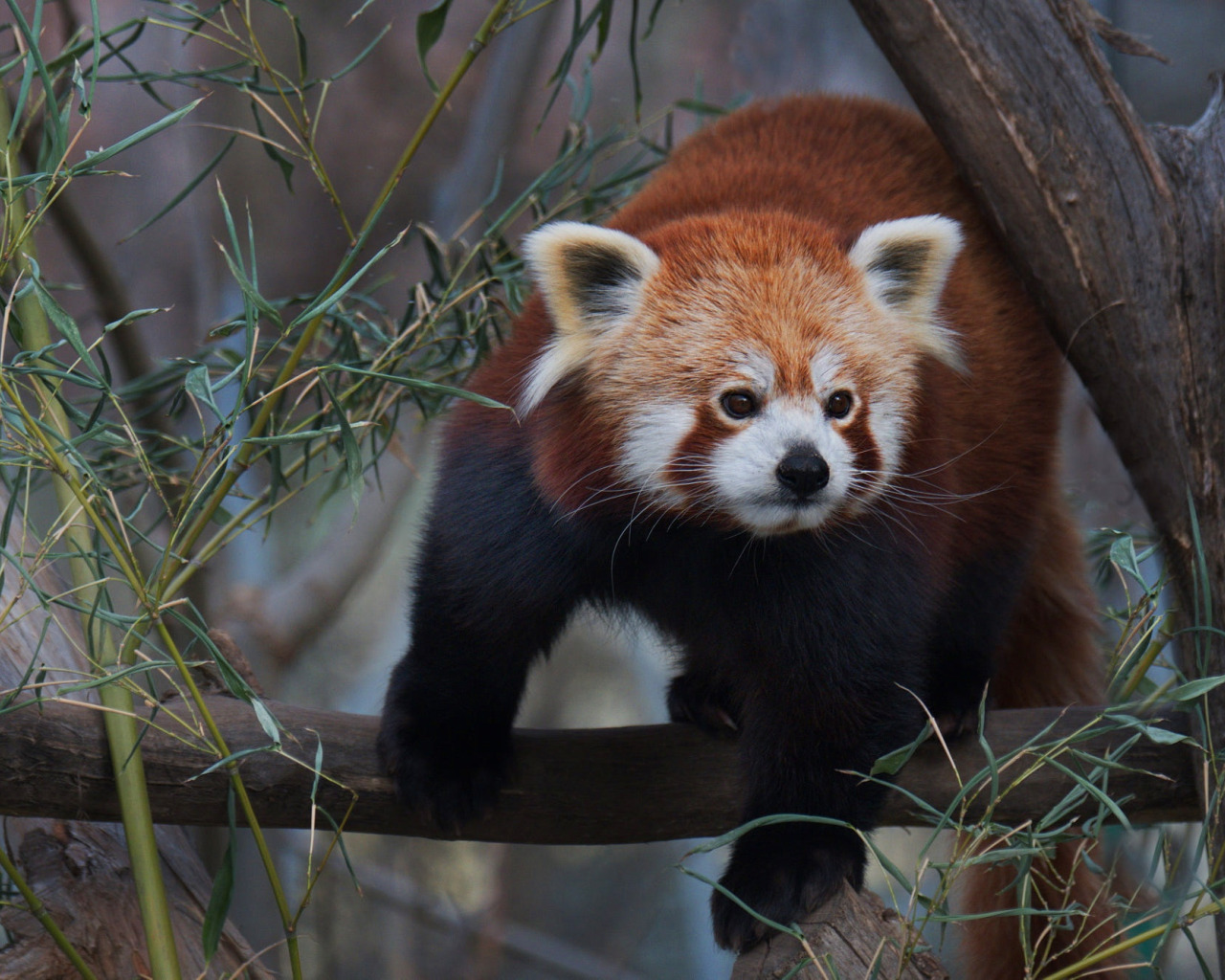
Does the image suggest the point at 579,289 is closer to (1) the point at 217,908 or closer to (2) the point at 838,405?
(2) the point at 838,405

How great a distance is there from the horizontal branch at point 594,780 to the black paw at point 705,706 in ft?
0.09

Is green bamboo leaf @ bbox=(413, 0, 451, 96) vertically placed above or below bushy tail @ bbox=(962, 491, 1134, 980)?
above

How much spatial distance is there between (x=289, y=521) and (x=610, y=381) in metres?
3.14

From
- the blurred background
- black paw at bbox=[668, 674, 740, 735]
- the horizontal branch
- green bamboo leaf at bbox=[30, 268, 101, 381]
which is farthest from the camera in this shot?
the blurred background

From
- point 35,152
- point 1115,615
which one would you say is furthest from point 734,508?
point 35,152

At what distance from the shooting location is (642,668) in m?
4.38

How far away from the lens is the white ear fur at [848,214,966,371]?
1507 mm

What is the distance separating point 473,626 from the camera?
64.3 inches

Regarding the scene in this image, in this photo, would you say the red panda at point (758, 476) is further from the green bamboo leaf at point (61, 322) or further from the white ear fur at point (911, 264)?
the green bamboo leaf at point (61, 322)

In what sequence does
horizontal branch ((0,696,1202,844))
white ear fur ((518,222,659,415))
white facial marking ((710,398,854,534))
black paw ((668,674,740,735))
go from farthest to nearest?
black paw ((668,674,740,735))
horizontal branch ((0,696,1202,844))
white ear fur ((518,222,659,415))
white facial marking ((710,398,854,534))

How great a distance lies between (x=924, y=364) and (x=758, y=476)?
15.1 inches

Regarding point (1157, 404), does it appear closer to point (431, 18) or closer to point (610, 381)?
point (610, 381)

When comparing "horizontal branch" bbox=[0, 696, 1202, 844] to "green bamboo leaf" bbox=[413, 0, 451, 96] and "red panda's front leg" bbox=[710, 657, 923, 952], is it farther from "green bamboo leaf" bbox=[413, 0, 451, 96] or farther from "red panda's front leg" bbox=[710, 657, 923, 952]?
"green bamboo leaf" bbox=[413, 0, 451, 96]

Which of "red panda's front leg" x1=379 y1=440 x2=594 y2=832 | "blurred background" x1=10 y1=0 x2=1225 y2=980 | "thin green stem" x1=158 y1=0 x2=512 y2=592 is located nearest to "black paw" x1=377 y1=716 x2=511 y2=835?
"red panda's front leg" x1=379 y1=440 x2=594 y2=832
